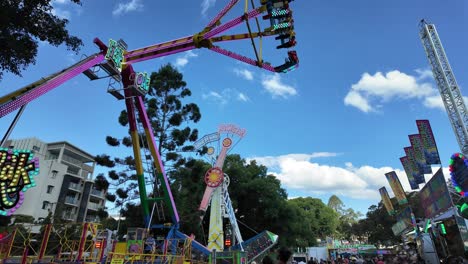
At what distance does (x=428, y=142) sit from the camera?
19.8 meters

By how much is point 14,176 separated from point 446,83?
41.7 m

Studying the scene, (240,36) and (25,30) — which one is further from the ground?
(240,36)

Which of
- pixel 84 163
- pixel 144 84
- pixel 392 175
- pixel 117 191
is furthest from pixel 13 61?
pixel 84 163

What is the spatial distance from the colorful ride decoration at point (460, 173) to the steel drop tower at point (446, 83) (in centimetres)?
2590

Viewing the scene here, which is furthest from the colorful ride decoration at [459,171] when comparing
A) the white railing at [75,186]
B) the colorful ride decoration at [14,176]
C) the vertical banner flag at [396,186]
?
the white railing at [75,186]

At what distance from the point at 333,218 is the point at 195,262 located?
2161 inches

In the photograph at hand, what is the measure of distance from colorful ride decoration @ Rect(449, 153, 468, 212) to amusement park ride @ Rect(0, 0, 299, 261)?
7.73 metres

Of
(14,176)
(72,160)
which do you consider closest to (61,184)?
(72,160)

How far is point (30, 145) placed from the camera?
147 feet

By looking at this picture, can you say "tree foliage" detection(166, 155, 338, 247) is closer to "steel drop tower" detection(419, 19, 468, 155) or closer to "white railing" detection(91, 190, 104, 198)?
"steel drop tower" detection(419, 19, 468, 155)

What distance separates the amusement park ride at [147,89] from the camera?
902 cm

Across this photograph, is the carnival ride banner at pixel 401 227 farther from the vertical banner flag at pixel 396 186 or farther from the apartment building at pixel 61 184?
the apartment building at pixel 61 184

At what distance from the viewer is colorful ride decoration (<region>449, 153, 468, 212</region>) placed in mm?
11625

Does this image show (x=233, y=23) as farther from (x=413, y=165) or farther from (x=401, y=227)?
(x=401, y=227)
